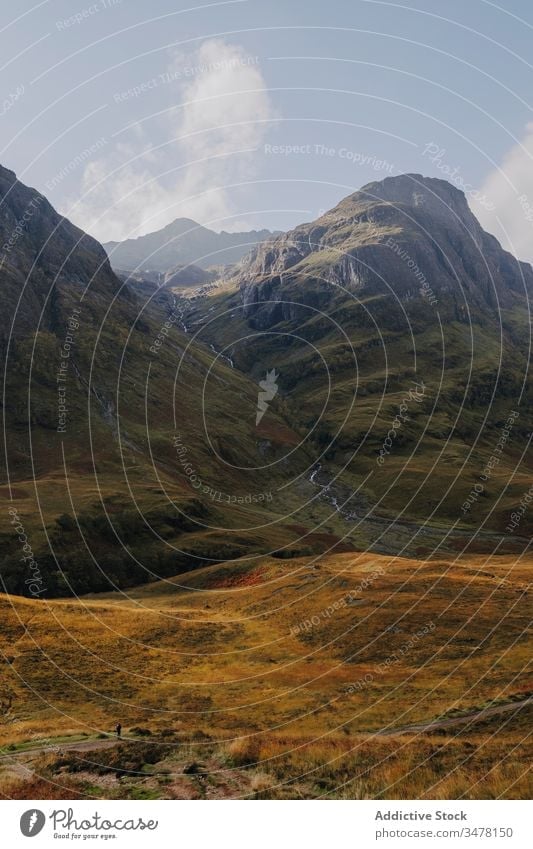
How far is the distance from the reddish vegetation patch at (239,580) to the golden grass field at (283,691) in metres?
7.08

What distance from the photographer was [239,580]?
9125cm

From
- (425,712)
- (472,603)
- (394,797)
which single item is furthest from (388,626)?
(394,797)

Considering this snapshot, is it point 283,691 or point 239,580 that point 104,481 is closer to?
point 239,580

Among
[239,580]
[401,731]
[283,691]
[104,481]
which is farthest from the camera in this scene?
[104,481]

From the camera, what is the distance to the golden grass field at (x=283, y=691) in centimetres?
2298

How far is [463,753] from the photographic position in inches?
960

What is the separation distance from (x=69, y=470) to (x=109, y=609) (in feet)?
270

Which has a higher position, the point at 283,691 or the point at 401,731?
the point at 401,731
